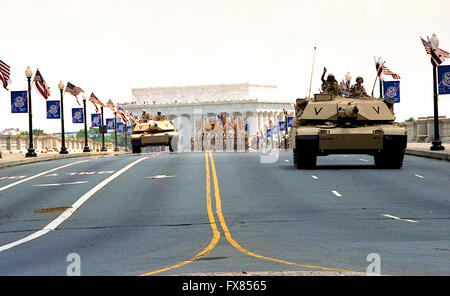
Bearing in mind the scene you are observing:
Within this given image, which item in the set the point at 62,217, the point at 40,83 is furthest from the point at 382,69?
the point at 62,217

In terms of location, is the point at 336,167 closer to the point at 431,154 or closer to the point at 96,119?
the point at 431,154

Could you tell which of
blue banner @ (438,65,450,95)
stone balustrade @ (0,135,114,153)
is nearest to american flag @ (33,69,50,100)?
blue banner @ (438,65,450,95)

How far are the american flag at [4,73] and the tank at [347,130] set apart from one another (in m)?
22.2

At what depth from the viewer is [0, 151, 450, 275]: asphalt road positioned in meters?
11.4

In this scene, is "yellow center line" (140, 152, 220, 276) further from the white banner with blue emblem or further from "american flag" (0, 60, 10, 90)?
the white banner with blue emblem

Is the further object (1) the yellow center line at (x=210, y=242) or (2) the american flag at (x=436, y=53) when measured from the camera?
(2) the american flag at (x=436, y=53)

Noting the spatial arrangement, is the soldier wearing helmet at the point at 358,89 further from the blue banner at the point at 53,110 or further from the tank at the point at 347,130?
the blue banner at the point at 53,110

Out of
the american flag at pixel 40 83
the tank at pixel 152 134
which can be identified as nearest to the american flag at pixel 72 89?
the tank at pixel 152 134

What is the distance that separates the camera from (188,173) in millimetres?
33969

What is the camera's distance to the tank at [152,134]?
6738 centimetres

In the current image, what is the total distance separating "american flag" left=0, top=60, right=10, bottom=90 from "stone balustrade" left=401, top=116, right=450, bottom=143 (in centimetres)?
3977

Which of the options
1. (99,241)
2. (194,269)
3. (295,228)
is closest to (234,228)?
(295,228)

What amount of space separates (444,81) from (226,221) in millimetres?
31991

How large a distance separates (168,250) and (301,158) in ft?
68.0
